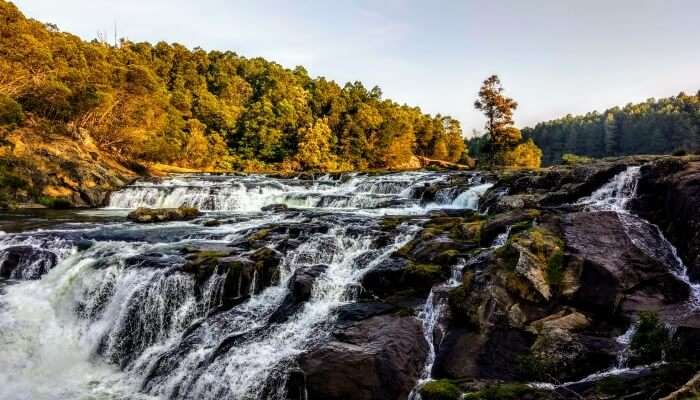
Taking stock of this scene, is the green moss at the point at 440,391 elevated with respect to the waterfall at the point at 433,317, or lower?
lower

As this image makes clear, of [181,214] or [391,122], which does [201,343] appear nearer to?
[181,214]

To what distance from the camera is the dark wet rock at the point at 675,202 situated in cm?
902

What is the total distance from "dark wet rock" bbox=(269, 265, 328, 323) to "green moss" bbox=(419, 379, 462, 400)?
3.89 meters

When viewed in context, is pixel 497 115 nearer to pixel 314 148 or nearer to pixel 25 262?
pixel 314 148

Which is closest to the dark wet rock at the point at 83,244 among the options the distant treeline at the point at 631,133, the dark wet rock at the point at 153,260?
the dark wet rock at the point at 153,260

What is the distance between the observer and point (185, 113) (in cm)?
6425

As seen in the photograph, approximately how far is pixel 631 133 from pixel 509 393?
11741cm

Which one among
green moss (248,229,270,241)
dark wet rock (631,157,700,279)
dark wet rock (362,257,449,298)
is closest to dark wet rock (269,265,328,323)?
dark wet rock (362,257,449,298)

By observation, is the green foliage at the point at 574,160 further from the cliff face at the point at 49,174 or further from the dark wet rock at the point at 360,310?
the cliff face at the point at 49,174

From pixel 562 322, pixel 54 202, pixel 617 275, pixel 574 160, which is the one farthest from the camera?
pixel 574 160

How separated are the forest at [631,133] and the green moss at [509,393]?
9169 cm

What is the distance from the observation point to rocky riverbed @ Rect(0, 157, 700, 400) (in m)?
7.50

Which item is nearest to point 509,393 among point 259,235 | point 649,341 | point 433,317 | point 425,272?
point 649,341

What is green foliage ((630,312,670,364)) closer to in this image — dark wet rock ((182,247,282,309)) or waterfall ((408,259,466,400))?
waterfall ((408,259,466,400))
